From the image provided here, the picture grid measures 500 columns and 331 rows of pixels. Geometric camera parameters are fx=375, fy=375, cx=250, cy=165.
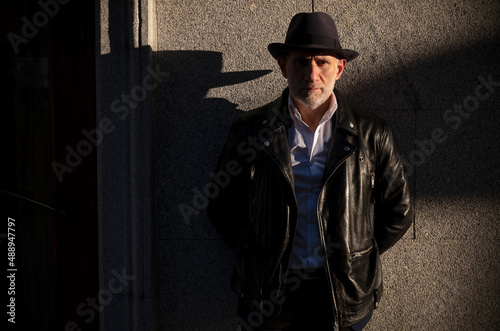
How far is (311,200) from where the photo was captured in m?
2.23

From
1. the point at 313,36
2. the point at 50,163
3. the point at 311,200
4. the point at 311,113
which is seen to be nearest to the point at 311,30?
the point at 313,36

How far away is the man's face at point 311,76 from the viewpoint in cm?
222

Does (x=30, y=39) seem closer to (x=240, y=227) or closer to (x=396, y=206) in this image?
(x=240, y=227)

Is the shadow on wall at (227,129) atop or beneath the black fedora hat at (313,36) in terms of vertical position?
beneath

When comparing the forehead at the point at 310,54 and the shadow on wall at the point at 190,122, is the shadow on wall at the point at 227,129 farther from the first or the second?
the forehead at the point at 310,54

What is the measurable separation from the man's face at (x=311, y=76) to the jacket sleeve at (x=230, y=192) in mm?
498

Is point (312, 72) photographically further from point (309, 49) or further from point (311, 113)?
point (311, 113)

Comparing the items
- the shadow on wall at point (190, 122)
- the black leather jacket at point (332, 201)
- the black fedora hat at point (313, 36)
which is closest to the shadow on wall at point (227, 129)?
the shadow on wall at point (190, 122)

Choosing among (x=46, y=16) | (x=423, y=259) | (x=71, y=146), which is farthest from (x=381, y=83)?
(x=46, y=16)

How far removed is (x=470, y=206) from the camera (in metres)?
3.07

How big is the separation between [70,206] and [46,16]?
150cm

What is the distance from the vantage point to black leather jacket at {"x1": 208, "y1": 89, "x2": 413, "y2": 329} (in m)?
2.20

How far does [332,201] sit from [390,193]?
50cm

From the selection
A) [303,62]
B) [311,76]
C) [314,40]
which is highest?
[314,40]
